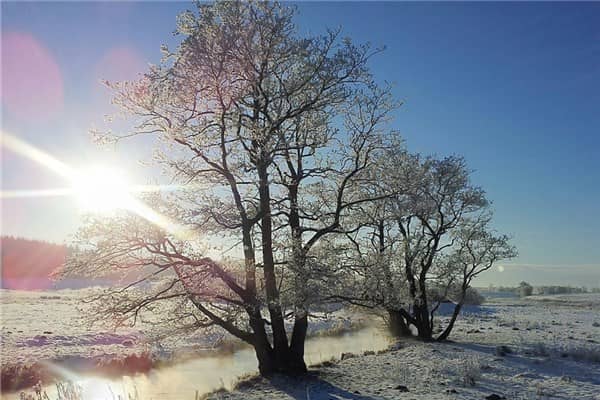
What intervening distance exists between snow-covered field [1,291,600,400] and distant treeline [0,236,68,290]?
183ft

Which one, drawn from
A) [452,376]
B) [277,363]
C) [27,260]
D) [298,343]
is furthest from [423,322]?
[27,260]

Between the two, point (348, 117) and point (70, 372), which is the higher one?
point (348, 117)

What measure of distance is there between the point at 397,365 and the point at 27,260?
8371 centimetres

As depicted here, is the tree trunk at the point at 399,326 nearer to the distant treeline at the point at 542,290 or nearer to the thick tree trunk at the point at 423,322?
the thick tree trunk at the point at 423,322

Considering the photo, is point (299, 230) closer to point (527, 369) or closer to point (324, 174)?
point (324, 174)

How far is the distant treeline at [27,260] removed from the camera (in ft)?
259

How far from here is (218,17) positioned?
40.4ft

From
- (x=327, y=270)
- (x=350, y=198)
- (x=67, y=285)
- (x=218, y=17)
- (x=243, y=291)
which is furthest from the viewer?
(x=67, y=285)

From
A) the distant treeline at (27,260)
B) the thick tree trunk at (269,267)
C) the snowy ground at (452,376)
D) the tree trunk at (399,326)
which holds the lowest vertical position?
the snowy ground at (452,376)

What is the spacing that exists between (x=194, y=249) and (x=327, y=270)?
412 cm

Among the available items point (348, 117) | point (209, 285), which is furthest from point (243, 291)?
point (348, 117)

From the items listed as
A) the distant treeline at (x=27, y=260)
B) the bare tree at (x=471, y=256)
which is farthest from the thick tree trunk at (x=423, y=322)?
the distant treeline at (x=27, y=260)

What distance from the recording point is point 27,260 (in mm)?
82125

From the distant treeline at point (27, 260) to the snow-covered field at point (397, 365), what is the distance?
55759mm
